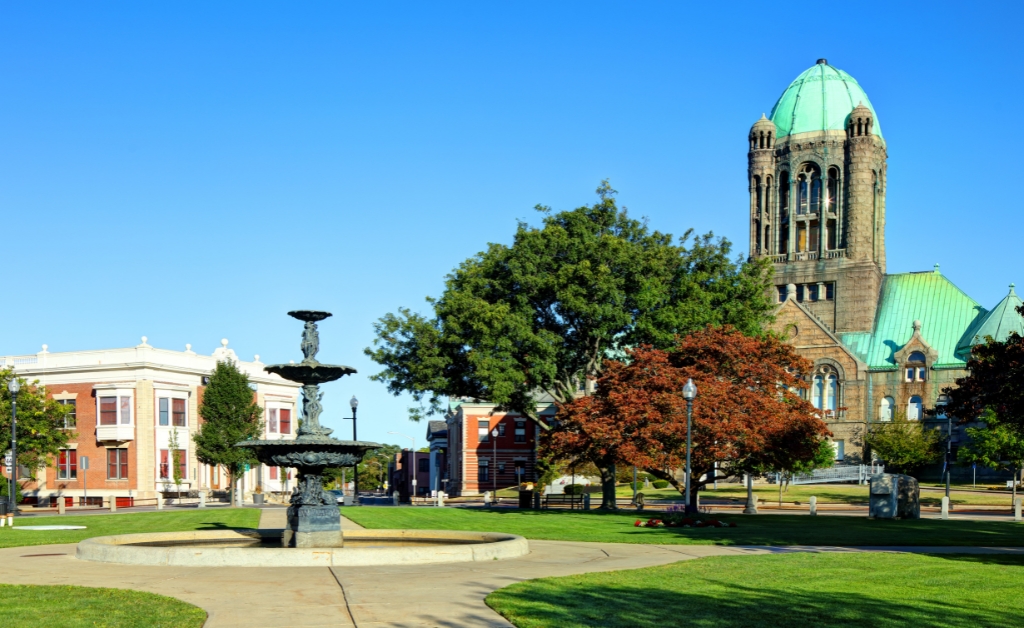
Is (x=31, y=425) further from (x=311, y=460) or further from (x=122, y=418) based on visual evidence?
(x=311, y=460)

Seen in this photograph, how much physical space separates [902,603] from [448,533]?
12932 mm

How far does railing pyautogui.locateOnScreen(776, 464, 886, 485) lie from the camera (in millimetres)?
87125

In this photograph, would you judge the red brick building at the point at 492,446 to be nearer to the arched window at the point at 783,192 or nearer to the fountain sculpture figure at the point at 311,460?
the arched window at the point at 783,192

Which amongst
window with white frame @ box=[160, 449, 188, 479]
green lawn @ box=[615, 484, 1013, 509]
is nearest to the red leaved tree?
green lawn @ box=[615, 484, 1013, 509]

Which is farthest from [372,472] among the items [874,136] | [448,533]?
[448,533]

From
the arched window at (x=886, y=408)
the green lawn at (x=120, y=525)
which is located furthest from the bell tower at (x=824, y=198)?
the green lawn at (x=120, y=525)

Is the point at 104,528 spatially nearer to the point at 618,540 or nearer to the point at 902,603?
the point at 618,540

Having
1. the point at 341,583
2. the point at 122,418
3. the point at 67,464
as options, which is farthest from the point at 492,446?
the point at 341,583

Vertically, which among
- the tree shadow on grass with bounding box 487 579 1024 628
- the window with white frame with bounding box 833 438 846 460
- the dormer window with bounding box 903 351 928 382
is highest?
the dormer window with bounding box 903 351 928 382

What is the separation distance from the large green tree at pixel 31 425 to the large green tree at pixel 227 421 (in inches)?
305

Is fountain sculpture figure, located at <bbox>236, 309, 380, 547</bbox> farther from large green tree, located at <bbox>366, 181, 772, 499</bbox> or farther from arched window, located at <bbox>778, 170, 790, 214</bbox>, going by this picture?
arched window, located at <bbox>778, 170, 790, 214</bbox>

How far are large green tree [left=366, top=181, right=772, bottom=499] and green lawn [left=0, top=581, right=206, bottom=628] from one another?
102 feet

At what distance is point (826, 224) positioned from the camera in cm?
10956

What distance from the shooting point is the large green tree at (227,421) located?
214ft
